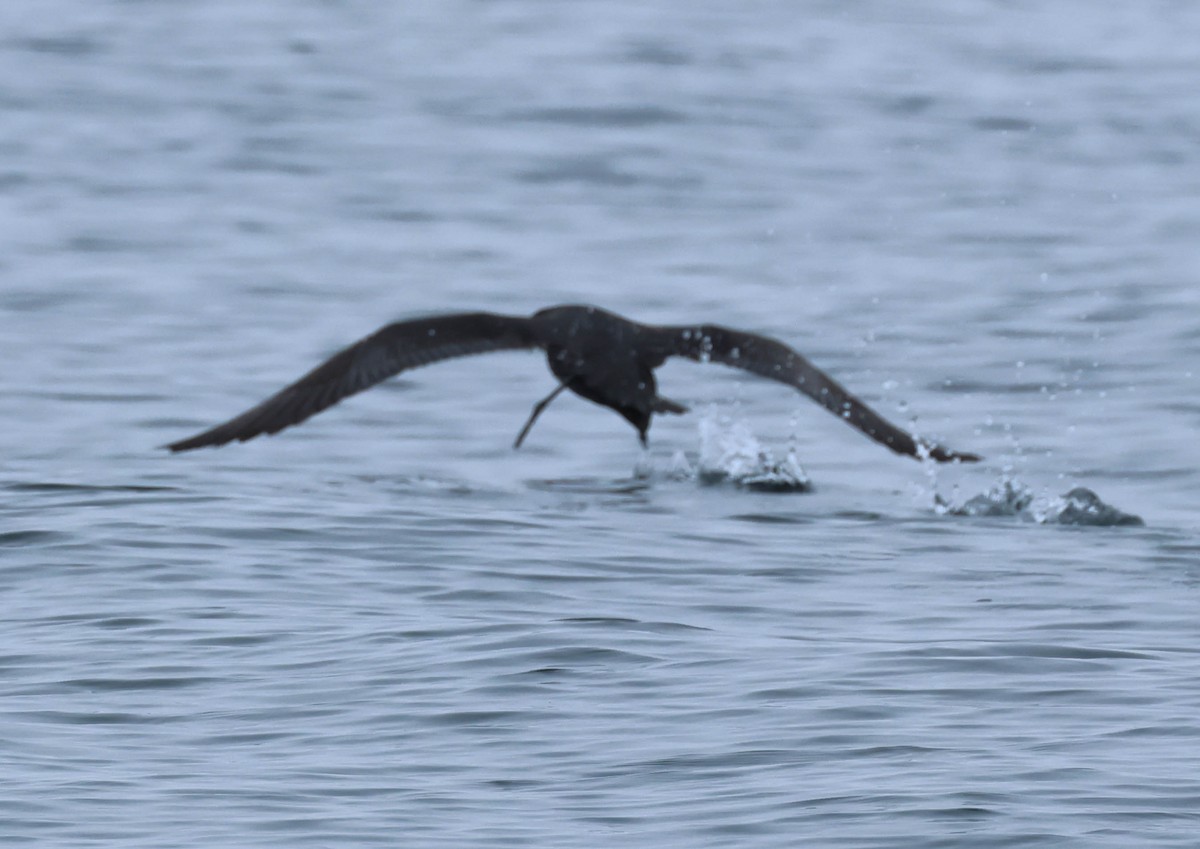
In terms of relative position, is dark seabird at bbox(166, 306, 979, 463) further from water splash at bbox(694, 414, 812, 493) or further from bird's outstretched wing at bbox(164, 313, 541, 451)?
water splash at bbox(694, 414, 812, 493)

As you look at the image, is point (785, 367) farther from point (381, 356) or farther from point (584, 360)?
point (381, 356)

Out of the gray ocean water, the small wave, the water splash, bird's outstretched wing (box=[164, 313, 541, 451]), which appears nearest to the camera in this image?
A: the gray ocean water

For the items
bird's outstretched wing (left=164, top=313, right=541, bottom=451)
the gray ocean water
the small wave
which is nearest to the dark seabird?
bird's outstretched wing (left=164, top=313, right=541, bottom=451)

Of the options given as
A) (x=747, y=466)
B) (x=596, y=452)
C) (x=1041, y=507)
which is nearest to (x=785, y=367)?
(x=1041, y=507)

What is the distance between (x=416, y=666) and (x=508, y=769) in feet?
4.13

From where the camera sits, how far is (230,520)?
1145 cm

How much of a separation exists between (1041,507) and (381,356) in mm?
3236

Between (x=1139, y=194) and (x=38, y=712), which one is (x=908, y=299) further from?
(x=38, y=712)

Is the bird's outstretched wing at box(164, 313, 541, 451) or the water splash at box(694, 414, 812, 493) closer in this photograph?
the bird's outstretched wing at box(164, 313, 541, 451)

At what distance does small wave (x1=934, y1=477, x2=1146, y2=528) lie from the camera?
39.0 feet

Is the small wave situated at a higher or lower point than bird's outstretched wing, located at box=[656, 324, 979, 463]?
lower

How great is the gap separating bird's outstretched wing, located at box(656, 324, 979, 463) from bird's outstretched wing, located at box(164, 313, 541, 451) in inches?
29.6

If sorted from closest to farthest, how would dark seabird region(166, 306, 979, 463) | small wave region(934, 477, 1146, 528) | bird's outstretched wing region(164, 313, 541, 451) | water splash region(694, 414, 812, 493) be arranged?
bird's outstretched wing region(164, 313, 541, 451), dark seabird region(166, 306, 979, 463), small wave region(934, 477, 1146, 528), water splash region(694, 414, 812, 493)

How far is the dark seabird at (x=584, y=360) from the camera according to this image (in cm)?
1144
